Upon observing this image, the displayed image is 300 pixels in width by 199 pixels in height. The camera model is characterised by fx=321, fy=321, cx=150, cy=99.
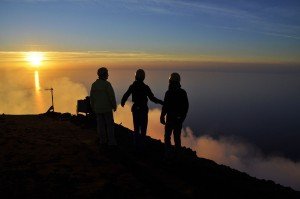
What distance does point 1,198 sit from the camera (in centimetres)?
581

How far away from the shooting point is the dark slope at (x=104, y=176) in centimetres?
608

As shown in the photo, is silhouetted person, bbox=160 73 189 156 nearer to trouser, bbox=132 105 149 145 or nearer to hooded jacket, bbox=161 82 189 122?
hooded jacket, bbox=161 82 189 122

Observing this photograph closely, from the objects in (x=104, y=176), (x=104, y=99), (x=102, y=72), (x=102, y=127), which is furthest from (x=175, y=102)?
(x=104, y=176)

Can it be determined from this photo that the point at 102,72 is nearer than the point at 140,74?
No

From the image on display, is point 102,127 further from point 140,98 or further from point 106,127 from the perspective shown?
point 140,98

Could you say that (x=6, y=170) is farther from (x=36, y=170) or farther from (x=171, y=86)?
(x=171, y=86)

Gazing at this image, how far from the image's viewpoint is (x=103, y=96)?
375 inches

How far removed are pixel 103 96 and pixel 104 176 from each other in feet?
9.86

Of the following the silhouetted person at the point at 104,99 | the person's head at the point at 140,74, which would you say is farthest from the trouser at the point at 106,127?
the person's head at the point at 140,74

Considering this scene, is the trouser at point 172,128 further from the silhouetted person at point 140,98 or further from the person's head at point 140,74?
the person's head at point 140,74

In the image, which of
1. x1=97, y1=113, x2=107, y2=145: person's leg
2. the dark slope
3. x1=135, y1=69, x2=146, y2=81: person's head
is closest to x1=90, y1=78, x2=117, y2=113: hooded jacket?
x1=97, y1=113, x2=107, y2=145: person's leg

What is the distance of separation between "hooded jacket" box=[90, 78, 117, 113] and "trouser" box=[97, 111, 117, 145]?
0.72 feet

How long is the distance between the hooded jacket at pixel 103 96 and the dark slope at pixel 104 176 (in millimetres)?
1301

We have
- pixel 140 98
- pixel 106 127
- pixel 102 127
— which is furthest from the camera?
pixel 106 127
